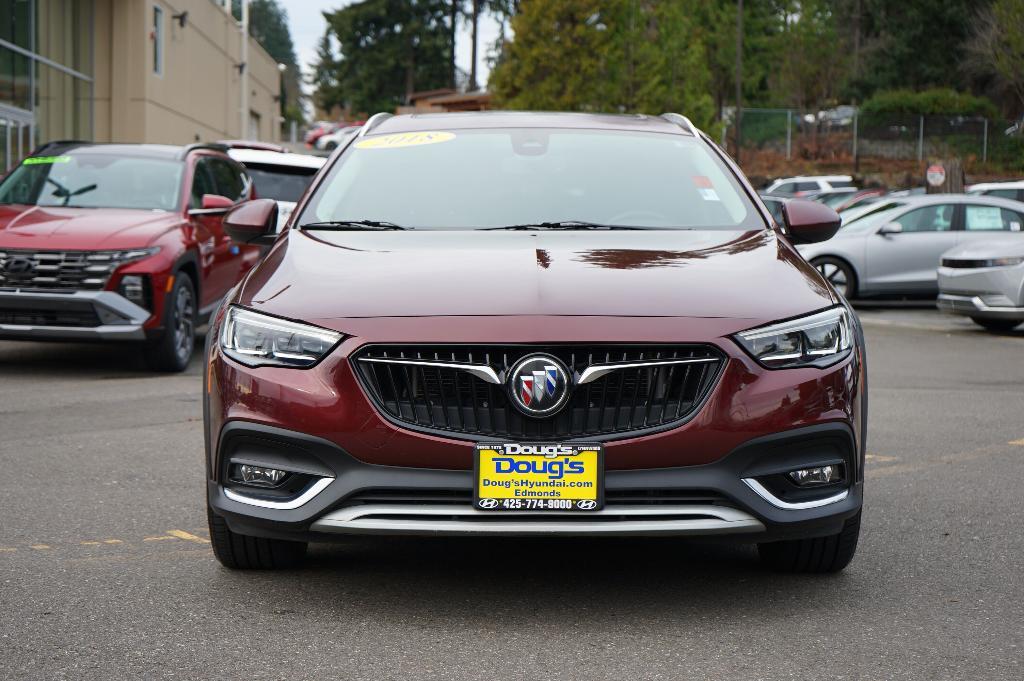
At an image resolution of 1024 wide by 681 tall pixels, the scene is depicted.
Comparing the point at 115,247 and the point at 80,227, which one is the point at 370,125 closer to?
the point at 115,247

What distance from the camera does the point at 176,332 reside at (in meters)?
11.4

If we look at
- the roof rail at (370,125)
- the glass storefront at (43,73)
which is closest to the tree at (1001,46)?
the glass storefront at (43,73)

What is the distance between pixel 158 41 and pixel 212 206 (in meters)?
25.4

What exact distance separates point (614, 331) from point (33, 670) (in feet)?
6.07

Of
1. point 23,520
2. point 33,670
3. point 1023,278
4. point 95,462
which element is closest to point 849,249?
point 1023,278

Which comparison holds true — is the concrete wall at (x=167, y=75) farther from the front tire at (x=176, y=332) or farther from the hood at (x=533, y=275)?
the hood at (x=533, y=275)

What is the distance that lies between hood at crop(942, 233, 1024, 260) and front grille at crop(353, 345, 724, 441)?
1279 centimetres

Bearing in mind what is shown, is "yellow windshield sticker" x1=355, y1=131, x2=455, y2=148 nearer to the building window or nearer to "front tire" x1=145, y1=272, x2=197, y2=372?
"front tire" x1=145, y1=272, x2=197, y2=372

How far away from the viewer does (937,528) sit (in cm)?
591

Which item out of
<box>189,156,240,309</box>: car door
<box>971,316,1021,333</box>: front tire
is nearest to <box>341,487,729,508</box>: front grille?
<box>189,156,240,309</box>: car door

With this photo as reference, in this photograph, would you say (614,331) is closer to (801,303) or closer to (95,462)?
(801,303)

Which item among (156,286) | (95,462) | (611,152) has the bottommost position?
(95,462)

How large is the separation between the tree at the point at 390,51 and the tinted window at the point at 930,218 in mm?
74199

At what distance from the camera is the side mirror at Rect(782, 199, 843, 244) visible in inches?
229
